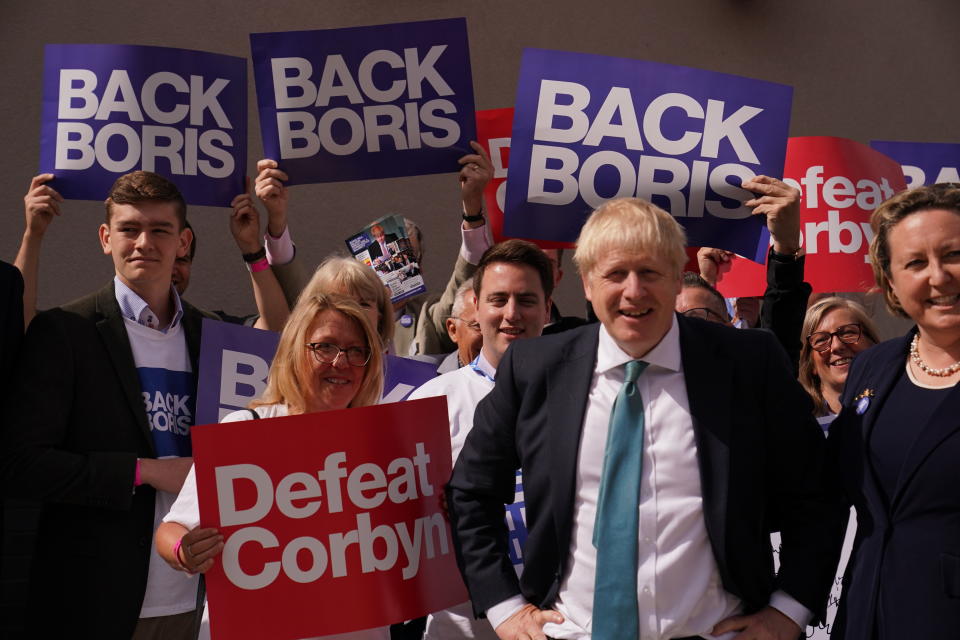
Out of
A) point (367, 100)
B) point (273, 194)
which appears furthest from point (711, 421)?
point (367, 100)

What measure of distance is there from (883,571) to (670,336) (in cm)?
74

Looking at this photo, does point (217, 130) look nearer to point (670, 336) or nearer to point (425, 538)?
point (425, 538)

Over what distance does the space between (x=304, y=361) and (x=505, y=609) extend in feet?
3.27

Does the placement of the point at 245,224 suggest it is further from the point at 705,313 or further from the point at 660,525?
the point at 660,525

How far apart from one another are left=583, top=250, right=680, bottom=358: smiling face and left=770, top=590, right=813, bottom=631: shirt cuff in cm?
67

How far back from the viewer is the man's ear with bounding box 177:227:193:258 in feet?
13.7

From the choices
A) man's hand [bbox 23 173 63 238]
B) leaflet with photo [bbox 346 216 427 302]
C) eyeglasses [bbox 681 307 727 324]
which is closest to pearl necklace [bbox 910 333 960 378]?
eyeglasses [bbox 681 307 727 324]

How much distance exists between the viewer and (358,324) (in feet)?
11.0

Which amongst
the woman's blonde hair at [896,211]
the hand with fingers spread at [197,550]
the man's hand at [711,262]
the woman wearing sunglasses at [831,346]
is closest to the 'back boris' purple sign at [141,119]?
the hand with fingers spread at [197,550]

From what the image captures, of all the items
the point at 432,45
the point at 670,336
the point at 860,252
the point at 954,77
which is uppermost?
the point at 954,77

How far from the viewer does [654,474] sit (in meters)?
2.60

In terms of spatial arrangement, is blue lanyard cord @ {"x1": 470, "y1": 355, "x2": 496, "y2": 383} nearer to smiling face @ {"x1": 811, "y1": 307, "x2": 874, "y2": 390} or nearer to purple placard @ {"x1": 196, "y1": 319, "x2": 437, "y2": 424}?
purple placard @ {"x1": 196, "y1": 319, "x2": 437, "y2": 424}

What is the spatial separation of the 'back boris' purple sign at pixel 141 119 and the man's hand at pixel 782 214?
2318 mm

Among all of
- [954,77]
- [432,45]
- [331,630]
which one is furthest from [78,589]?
[954,77]
